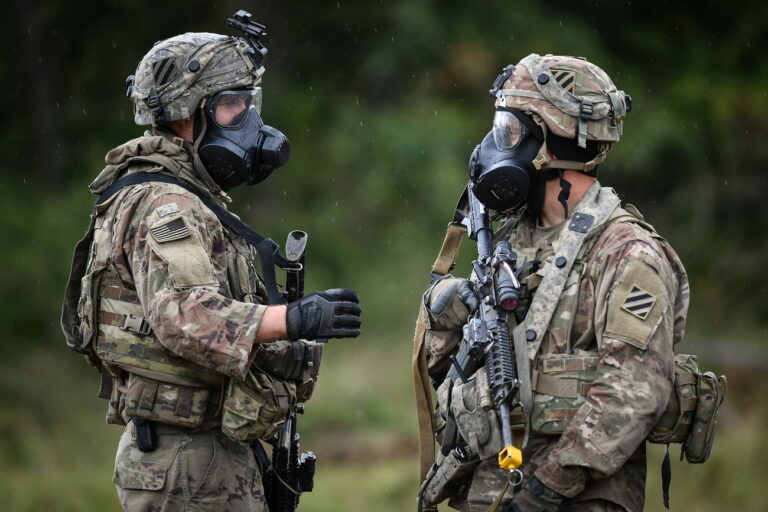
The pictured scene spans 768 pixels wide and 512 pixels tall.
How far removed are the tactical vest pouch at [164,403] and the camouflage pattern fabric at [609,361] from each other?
117cm

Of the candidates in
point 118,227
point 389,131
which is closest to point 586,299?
point 118,227

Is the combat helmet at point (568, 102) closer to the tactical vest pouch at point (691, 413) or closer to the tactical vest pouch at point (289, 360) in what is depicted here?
the tactical vest pouch at point (691, 413)

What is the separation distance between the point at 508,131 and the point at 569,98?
28 centimetres

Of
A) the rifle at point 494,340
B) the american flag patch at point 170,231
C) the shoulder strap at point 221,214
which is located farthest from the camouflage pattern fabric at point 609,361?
the american flag patch at point 170,231

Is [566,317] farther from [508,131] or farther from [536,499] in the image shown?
[508,131]

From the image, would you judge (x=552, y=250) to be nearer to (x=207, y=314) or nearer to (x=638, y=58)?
(x=207, y=314)

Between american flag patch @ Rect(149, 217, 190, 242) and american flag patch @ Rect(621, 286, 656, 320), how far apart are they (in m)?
1.72

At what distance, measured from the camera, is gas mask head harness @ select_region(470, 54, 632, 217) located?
14.1ft

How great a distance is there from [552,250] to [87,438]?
20.9 ft

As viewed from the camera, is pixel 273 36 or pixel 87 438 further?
pixel 273 36

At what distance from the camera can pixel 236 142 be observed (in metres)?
4.63

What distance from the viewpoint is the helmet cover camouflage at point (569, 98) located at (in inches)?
169

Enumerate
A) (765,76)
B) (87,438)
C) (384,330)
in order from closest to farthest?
(87,438) < (384,330) < (765,76)

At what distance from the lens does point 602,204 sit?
4297 mm
